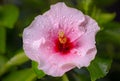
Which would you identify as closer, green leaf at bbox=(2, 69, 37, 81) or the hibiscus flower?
the hibiscus flower

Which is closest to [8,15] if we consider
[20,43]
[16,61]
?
[20,43]

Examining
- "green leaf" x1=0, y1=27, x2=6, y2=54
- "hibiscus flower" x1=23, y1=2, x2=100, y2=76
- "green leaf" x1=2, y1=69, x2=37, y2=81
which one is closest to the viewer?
"hibiscus flower" x1=23, y1=2, x2=100, y2=76

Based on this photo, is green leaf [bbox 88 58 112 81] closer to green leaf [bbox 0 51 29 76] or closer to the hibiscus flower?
the hibiscus flower

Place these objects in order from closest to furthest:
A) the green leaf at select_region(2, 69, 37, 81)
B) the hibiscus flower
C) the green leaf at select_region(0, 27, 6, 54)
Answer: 1. the hibiscus flower
2. the green leaf at select_region(2, 69, 37, 81)
3. the green leaf at select_region(0, 27, 6, 54)

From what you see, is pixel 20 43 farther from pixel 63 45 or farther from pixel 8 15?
pixel 63 45

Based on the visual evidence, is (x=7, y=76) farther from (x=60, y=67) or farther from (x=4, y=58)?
(x=60, y=67)

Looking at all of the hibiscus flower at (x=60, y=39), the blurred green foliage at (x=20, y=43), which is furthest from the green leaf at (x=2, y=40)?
the hibiscus flower at (x=60, y=39)

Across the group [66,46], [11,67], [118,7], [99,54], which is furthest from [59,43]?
[118,7]

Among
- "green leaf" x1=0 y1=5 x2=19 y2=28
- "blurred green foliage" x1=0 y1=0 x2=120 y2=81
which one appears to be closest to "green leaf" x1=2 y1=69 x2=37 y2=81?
"blurred green foliage" x1=0 y1=0 x2=120 y2=81
